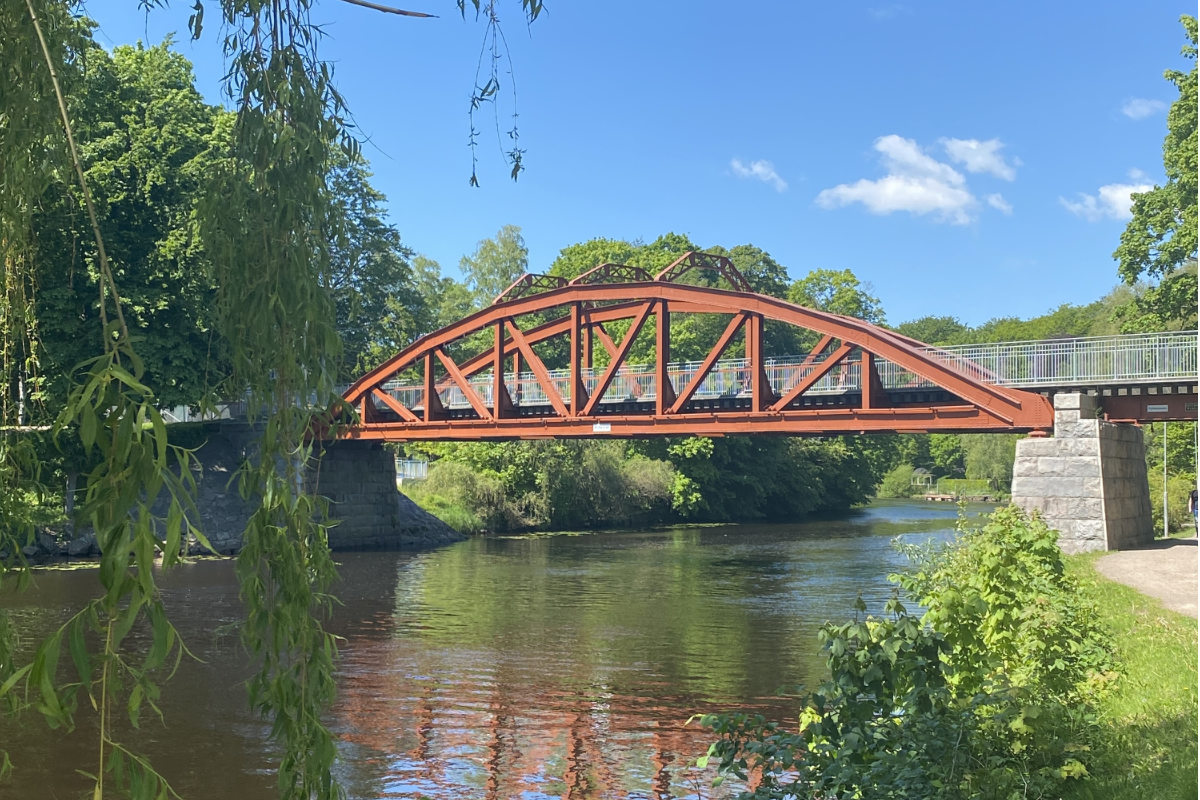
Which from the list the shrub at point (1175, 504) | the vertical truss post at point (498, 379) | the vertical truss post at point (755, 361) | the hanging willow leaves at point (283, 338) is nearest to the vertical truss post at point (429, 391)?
the vertical truss post at point (498, 379)

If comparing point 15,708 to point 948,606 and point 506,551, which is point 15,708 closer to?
point 948,606

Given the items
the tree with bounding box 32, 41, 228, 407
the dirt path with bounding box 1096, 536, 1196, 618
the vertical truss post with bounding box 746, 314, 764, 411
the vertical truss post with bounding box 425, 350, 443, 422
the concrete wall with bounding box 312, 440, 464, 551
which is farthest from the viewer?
the concrete wall with bounding box 312, 440, 464, 551

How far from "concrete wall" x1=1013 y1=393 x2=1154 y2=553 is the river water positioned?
4.03m

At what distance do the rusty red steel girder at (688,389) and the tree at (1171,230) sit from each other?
6.03 meters

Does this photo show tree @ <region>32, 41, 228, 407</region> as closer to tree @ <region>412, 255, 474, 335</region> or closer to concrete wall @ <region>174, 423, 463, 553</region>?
concrete wall @ <region>174, 423, 463, 553</region>

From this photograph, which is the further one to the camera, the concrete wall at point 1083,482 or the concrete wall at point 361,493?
the concrete wall at point 361,493

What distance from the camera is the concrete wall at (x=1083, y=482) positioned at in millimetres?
21922

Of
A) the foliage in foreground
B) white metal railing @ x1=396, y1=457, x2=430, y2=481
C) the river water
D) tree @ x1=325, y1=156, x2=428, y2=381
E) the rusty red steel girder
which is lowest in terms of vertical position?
the river water

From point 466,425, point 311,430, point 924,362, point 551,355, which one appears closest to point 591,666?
point 311,430

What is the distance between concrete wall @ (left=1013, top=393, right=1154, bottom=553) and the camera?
21922mm

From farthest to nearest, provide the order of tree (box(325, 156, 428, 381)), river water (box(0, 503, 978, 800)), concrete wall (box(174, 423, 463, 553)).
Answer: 1. tree (box(325, 156, 428, 381))
2. concrete wall (box(174, 423, 463, 553))
3. river water (box(0, 503, 978, 800))

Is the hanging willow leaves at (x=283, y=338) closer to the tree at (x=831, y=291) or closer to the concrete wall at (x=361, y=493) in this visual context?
the concrete wall at (x=361, y=493)

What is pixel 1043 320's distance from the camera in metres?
91.2

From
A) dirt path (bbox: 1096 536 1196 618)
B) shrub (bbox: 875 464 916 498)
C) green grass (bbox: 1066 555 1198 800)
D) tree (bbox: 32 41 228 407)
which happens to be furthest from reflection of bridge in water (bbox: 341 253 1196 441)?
shrub (bbox: 875 464 916 498)
